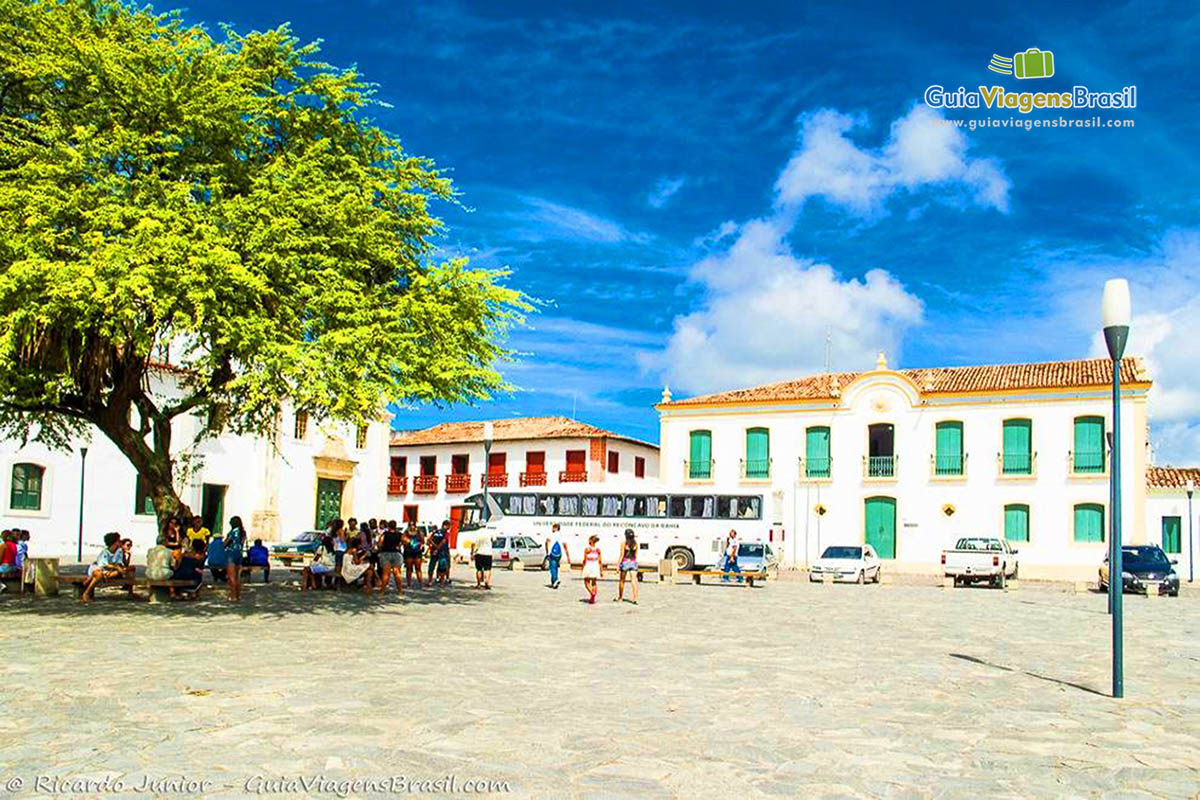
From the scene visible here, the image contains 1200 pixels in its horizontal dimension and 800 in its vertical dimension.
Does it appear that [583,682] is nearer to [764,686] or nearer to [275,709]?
[764,686]

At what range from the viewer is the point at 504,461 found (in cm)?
5484

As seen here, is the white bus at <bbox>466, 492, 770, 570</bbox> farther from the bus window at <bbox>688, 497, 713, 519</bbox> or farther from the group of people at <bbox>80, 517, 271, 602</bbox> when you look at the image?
the group of people at <bbox>80, 517, 271, 602</bbox>

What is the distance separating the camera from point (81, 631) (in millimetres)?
13492

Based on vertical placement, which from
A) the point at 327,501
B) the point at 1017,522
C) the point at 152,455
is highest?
the point at 152,455

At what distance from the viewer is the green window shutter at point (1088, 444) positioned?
39.1m

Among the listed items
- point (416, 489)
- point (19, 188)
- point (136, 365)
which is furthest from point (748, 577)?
point (416, 489)

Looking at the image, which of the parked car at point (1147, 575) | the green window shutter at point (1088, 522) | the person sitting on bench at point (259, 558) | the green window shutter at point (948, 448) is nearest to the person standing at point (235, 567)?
the person sitting on bench at point (259, 558)

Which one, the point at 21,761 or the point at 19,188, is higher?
the point at 19,188

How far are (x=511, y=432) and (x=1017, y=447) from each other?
25613 mm

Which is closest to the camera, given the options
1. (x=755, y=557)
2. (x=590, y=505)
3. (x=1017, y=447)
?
(x=755, y=557)

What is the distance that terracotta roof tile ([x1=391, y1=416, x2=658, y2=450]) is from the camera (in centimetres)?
5347

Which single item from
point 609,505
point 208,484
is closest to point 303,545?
point 208,484

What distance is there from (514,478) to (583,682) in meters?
44.5

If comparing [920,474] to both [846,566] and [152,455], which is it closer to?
[846,566]
